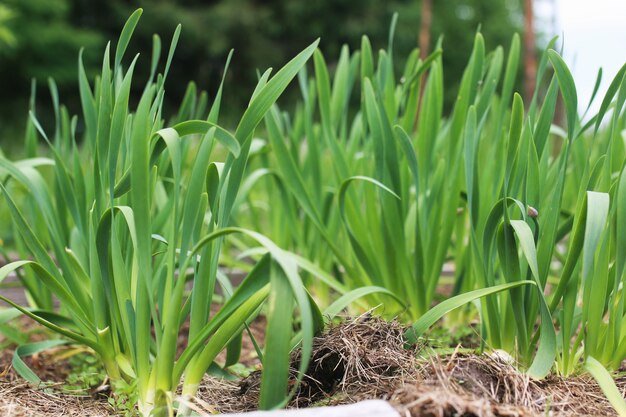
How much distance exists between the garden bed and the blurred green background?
11.3 metres

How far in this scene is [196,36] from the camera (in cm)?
1361

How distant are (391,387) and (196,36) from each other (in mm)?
13438

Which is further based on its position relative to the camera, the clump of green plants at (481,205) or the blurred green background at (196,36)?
the blurred green background at (196,36)

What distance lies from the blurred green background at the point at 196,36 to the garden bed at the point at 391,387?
11292mm

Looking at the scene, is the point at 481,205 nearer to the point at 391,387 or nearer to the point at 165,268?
the point at 391,387

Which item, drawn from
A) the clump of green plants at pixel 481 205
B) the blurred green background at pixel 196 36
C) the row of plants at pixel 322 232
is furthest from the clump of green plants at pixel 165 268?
the blurred green background at pixel 196 36

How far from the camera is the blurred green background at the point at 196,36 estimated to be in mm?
12523

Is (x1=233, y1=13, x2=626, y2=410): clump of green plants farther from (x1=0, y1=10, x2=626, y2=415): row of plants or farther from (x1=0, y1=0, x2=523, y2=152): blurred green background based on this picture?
(x1=0, y1=0, x2=523, y2=152): blurred green background

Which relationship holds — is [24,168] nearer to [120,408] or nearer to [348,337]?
[120,408]

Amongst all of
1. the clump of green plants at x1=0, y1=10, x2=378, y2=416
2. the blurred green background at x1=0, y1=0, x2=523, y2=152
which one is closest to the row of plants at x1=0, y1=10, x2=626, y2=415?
the clump of green plants at x1=0, y1=10, x2=378, y2=416

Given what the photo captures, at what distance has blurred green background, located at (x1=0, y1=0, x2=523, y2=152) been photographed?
12523 mm

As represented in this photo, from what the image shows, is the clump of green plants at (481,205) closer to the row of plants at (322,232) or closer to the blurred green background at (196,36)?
the row of plants at (322,232)

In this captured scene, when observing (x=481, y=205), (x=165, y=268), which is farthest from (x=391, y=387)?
(x=481, y=205)

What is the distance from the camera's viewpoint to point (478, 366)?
1.08 metres
